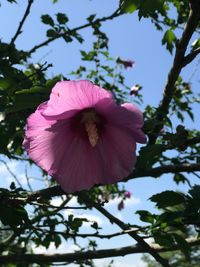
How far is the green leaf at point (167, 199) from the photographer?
1.48 m

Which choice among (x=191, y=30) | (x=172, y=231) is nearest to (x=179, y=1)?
(x=191, y=30)

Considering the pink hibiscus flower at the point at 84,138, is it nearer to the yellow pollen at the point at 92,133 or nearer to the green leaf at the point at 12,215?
the yellow pollen at the point at 92,133

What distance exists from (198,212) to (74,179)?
0.48 m

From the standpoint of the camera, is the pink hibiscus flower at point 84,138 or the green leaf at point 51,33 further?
the green leaf at point 51,33

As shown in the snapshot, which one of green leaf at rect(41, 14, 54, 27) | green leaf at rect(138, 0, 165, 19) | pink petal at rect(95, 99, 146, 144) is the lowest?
pink petal at rect(95, 99, 146, 144)

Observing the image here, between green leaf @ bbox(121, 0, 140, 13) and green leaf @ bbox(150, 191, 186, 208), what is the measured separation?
0.64 meters

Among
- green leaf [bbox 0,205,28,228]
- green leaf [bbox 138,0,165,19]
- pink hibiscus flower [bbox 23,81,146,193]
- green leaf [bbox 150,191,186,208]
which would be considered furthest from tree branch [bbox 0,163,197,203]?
green leaf [bbox 138,0,165,19]

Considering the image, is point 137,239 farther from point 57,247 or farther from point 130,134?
point 57,247

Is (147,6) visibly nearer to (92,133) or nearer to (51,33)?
(92,133)

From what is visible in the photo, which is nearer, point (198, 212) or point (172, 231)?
point (198, 212)

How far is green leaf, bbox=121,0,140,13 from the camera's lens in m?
1.43

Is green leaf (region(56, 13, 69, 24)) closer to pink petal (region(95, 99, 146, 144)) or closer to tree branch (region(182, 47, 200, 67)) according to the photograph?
tree branch (region(182, 47, 200, 67))

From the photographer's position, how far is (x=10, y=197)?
5.29 feet

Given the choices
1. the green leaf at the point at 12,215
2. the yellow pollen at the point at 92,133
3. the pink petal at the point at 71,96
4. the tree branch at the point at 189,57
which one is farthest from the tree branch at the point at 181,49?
the green leaf at the point at 12,215
